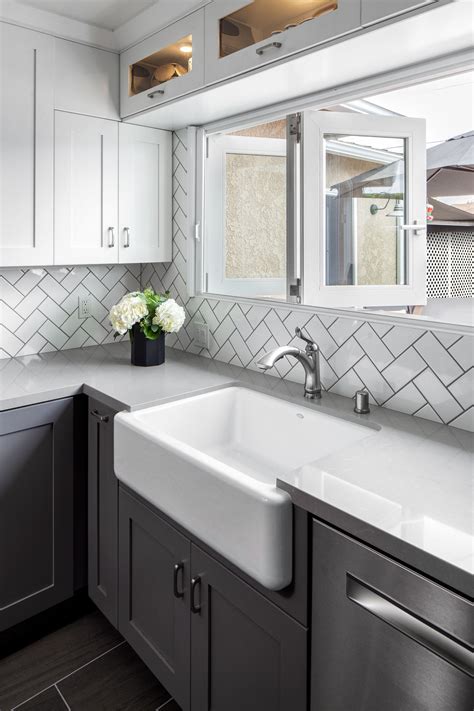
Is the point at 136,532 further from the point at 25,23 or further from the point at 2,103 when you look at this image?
the point at 25,23

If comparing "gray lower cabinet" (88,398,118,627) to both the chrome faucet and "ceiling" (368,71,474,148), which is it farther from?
"ceiling" (368,71,474,148)

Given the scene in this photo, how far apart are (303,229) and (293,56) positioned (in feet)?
1.95

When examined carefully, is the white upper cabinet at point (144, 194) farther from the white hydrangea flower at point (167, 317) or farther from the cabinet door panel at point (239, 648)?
the cabinet door panel at point (239, 648)

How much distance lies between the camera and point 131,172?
2.36 m

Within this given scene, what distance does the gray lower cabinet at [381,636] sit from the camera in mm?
838

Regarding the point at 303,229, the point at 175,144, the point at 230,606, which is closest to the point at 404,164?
the point at 303,229

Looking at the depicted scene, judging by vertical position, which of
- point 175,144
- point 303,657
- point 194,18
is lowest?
A: point 303,657

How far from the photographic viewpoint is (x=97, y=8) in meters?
1.98

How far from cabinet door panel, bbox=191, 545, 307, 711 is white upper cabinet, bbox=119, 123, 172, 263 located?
4.94ft

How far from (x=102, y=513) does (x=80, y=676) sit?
0.53 m

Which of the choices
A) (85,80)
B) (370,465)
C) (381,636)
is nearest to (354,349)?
(370,465)

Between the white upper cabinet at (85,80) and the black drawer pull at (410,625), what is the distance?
2.04 meters

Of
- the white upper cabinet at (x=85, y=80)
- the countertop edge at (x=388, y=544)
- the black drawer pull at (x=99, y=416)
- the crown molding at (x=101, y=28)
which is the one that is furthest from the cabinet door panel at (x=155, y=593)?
the crown molding at (x=101, y=28)

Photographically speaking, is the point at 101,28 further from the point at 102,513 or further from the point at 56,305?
the point at 102,513
